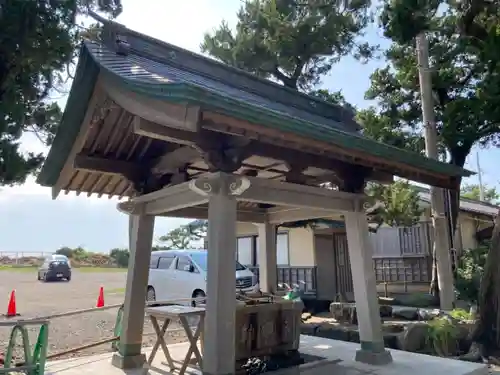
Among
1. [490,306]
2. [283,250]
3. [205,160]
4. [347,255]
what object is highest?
[205,160]

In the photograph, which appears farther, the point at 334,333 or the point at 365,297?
the point at 334,333

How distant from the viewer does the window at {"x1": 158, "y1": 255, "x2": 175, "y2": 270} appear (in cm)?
1323

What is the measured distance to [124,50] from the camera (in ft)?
17.0

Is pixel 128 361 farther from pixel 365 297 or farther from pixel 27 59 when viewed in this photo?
pixel 27 59

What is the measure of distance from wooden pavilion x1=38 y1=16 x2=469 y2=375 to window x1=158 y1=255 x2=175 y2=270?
6869 mm

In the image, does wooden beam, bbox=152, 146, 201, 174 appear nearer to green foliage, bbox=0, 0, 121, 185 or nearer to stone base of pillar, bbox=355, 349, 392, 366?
green foliage, bbox=0, 0, 121, 185

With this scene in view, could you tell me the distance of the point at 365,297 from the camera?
5.46 metres

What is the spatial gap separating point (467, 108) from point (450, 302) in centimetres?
542

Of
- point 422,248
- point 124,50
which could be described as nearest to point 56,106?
point 124,50

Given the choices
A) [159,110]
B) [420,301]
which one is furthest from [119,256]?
[159,110]

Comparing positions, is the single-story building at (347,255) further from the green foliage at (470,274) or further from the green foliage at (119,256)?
the green foliage at (119,256)

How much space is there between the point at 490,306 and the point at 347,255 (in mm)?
7436

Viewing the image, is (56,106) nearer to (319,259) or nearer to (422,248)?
(319,259)

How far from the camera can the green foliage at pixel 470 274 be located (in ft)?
35.3
